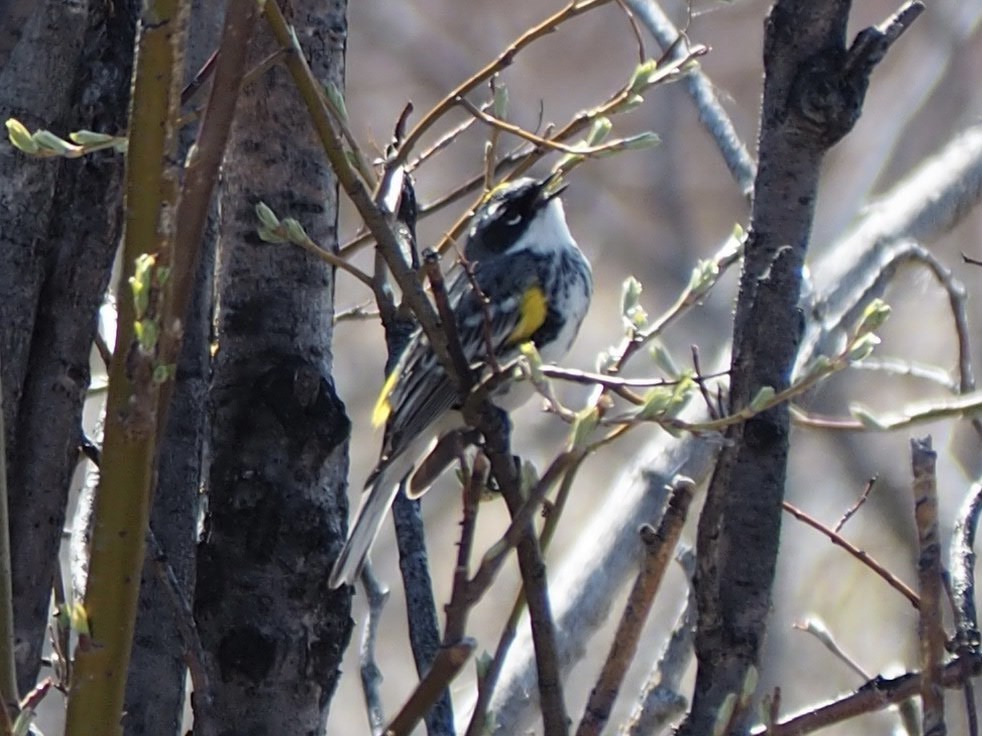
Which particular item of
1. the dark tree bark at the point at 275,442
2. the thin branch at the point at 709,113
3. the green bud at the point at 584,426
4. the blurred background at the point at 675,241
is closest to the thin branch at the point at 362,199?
the green bud at the point at 584,426

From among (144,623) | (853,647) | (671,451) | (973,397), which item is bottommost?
(144,623)

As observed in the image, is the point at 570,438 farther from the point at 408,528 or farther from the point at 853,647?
the point at 853,647

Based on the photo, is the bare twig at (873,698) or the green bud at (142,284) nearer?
the green bud at (142,284)

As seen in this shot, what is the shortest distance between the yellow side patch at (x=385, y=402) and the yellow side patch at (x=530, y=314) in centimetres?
24

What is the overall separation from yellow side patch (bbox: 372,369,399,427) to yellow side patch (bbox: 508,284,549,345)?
24cm

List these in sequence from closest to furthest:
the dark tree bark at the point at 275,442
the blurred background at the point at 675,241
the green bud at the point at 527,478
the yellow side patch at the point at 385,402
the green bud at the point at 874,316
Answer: the green bud at the point at 527,478
the green bud at the point at 874,316
the dark tree bark at the point at 275,442
the yellow side patch at the point at 385,402
the blurred background at the point at 675,241

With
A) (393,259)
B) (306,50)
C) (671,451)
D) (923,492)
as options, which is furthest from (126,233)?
(671,451)

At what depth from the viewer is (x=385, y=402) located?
2787 mm

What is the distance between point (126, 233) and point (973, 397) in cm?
102

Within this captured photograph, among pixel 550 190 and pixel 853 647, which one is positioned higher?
pixel 853 647

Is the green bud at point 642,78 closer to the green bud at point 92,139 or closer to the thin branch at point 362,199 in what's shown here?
the thin branch at point 362,199

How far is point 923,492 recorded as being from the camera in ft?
4.35

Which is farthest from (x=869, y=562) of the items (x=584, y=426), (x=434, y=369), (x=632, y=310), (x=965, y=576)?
(x=434, y=369)

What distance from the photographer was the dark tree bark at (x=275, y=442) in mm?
1966
